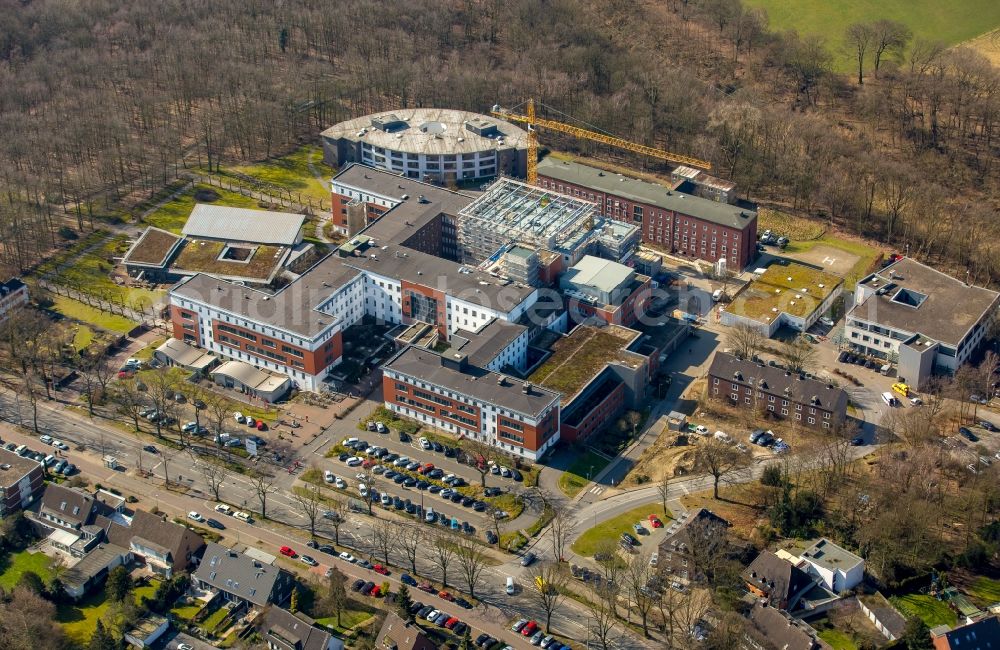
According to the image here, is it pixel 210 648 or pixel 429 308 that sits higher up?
pixel 429 308

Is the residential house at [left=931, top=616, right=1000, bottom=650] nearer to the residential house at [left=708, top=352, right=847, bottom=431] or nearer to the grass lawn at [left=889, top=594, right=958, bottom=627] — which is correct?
the grass lawn at [left=889, top=594, right=958, bottom=627]

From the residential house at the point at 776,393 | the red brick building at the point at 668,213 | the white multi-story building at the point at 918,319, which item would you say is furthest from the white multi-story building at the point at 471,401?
the red brick building at the point at 668,213

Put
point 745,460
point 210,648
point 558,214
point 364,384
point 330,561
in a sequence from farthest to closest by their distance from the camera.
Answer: point 558,214, point 364,384, point 745,460, point 330,561, point 210,648

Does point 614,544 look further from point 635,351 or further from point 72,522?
point 72,522

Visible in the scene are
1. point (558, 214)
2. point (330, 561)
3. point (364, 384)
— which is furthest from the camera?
point (558, 214)

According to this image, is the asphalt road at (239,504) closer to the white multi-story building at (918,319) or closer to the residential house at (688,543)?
the residential house at (688,543)

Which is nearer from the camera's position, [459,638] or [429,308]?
[459,638]

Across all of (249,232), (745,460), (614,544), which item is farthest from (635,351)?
(249,232)
